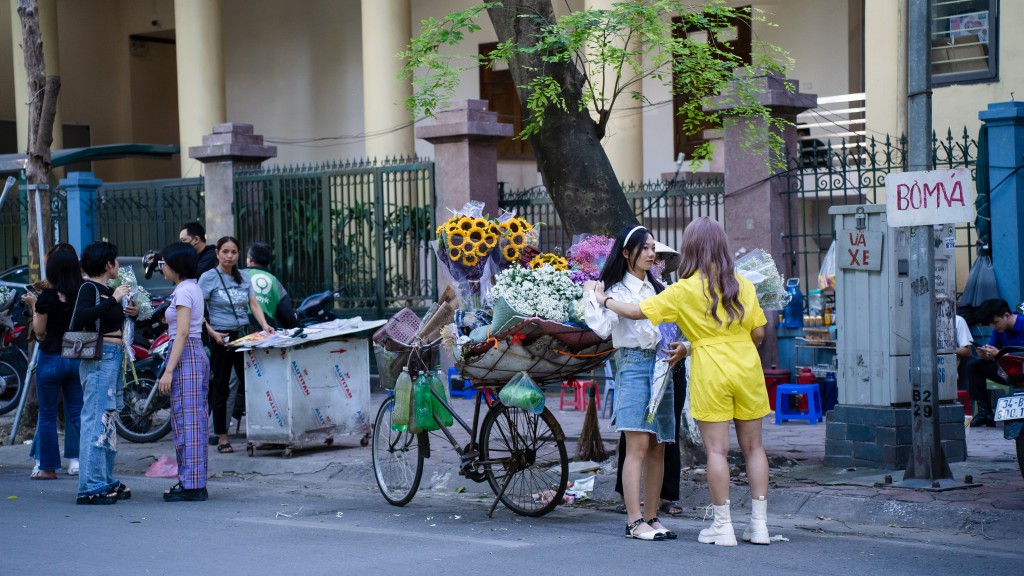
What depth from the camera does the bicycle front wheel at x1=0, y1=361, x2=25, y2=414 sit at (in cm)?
1387

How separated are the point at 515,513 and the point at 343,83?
17.2 meters

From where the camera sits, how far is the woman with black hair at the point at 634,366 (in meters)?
7.04

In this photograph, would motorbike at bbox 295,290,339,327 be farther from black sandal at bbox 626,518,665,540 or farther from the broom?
black sandal at bbox 626,518,665,540

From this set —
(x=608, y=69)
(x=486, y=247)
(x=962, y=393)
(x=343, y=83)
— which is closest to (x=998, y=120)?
(x=962, y=393)

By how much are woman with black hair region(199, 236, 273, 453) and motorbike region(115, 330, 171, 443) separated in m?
0.62

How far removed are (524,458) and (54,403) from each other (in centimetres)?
410

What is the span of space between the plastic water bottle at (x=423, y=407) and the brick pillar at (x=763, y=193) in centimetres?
536

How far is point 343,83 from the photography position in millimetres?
23906

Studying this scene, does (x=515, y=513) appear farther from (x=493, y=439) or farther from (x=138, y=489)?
(x=138, y=489)

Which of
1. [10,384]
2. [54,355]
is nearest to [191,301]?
[54,355]

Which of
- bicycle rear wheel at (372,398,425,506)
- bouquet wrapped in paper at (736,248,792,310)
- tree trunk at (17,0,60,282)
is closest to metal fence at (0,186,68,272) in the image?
tree trunk at (17,0,60,282)

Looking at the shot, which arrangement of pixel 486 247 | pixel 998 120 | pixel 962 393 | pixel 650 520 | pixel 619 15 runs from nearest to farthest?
pixel 650 520
pixel 486 247
pixel 619 15
pixel 962 393
pixel 998 120

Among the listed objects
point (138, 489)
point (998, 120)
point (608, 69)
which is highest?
point (608, 69)

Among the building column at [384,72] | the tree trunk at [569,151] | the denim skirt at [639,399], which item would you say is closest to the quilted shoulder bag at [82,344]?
the tree trunk at [569,151]
